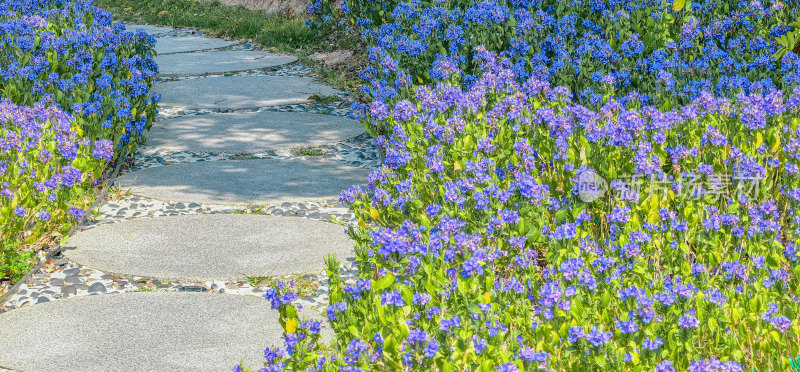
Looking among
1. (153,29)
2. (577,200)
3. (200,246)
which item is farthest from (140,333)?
(153,29)

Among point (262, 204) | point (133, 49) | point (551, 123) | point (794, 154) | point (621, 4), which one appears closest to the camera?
point (794, 154)

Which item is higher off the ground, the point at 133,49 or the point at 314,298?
the point at 133,49

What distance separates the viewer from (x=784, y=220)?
4.13 m

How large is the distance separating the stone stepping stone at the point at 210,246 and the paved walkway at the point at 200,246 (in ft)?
0.03

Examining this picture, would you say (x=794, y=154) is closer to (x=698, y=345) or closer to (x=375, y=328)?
(x=698, y=345)

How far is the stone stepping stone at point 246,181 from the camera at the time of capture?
572 centimetres

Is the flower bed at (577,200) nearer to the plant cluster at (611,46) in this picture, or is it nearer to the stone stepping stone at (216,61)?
the plant cluster at (611,46)

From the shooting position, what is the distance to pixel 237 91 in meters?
9.09

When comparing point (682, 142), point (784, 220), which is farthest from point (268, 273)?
point (784, 220)

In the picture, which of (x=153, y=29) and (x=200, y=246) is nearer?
(x=200, y=246)

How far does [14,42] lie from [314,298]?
3994mm

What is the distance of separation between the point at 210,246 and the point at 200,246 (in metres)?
0.05

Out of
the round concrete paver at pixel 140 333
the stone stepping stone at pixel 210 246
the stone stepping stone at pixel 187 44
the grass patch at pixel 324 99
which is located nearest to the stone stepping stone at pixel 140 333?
the round concrete paver at pixel 140 333

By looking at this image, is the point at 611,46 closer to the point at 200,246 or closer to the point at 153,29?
the point at 200,246
